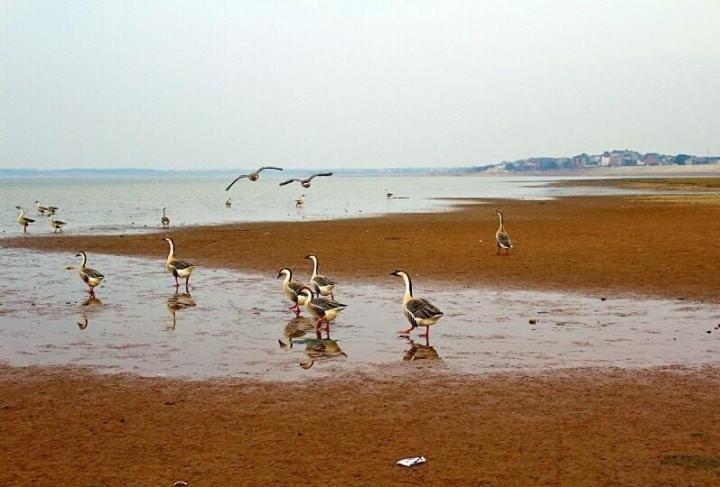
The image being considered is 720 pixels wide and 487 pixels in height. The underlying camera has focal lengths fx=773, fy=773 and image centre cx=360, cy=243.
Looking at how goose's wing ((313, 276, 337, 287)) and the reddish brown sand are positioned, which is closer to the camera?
the reddish brown sand

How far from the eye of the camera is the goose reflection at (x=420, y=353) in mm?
13234

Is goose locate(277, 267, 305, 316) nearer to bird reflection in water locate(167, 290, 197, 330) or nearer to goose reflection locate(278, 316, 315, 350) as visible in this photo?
goose reflection locate(278, 316, 315, 350)

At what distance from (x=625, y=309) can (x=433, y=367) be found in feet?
22.1

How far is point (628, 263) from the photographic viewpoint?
974 inches

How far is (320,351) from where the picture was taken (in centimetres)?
1394

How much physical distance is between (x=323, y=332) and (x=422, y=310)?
2.33 meters

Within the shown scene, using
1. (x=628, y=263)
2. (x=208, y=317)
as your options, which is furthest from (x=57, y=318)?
(x=628, y=263)

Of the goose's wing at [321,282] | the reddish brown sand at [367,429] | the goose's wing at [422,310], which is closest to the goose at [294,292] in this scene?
the goose's wing at [321,282]

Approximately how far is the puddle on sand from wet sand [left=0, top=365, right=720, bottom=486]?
0.96 meters

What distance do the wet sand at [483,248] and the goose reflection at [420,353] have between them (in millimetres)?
7621

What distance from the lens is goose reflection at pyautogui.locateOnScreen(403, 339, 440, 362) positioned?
1323cm

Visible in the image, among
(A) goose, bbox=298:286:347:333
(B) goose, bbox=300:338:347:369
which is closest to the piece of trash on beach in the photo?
(B) goose, bbox=300:338:347:369

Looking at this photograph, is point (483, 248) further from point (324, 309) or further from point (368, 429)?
point (368, 429)

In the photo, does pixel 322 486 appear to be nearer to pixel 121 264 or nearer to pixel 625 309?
pixel 625 309
